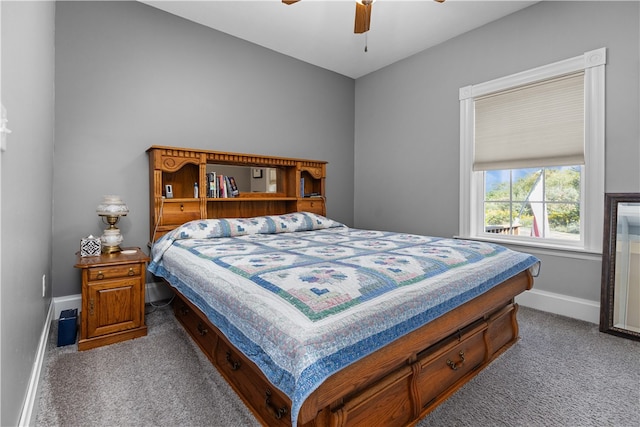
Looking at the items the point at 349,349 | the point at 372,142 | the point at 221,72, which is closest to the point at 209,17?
the point at 221,72

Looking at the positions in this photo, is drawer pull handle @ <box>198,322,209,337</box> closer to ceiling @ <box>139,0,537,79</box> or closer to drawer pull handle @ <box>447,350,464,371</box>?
drawer pull handle @ <box>447,350,464,371</box>

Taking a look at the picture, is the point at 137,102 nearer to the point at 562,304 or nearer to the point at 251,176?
the point at 251,176

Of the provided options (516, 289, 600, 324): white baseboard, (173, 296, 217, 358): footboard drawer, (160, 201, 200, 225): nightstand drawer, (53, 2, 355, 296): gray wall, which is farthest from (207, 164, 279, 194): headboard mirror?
(516, 289, 600, 324): white baseboard

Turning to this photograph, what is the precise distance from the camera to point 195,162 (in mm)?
3023

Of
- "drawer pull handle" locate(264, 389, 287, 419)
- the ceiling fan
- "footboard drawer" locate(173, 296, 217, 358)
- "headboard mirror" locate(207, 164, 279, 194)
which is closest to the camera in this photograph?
"drawer pull handle" locate(264, 389, 287, 419)

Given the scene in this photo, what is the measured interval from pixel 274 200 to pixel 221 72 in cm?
150

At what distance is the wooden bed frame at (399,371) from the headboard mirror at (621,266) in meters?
0.82

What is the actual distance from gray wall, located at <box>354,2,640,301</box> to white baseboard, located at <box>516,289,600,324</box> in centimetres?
6

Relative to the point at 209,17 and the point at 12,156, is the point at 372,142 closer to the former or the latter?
the point at 209,17

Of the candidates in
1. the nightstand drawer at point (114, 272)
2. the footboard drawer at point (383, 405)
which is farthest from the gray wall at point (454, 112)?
the nightstand drawer at point (114, 272)

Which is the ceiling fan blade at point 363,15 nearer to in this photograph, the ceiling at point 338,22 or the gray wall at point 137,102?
the ceiling at point 338,22

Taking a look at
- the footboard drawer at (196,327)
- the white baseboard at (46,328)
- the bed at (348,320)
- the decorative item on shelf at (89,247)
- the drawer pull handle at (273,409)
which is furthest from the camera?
the decorative item on shelf at (89,247)

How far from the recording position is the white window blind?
2715 millimetres

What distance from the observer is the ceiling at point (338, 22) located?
2.93 metres
